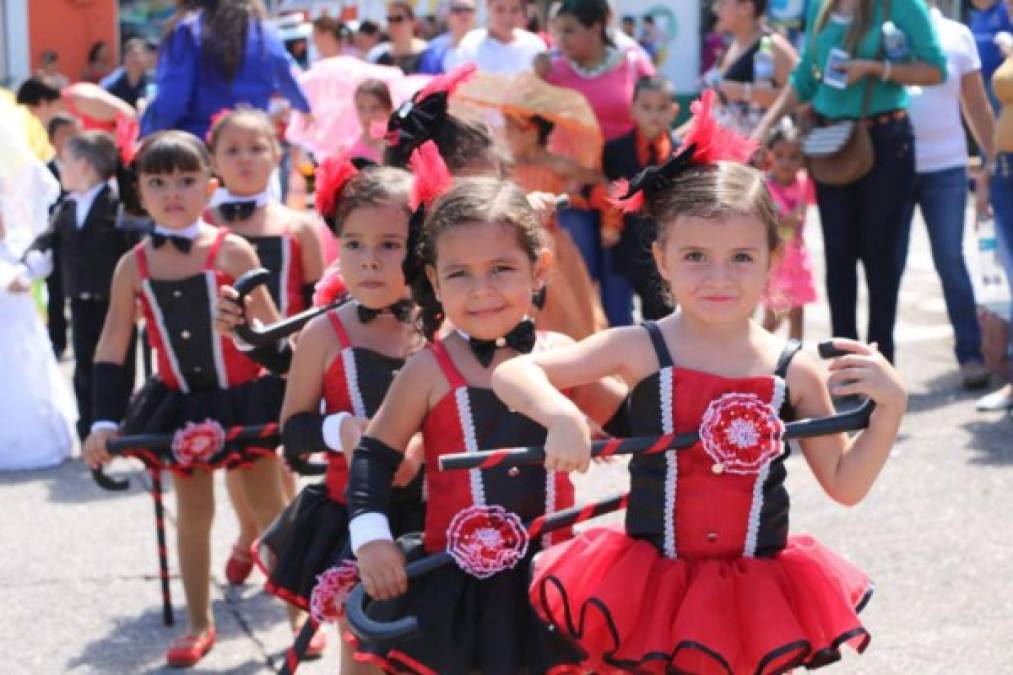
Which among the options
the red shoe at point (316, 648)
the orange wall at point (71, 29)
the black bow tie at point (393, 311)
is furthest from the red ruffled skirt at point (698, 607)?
the orange wall at point (71, 29)

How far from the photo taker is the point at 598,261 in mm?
8188

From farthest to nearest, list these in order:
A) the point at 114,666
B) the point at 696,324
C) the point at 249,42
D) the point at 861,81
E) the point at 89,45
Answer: the point at 89,45, the point at 249,42, the point at 861,81, the point at 114,666, the point at 696,324

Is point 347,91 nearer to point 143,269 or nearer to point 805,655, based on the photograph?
point 143,269

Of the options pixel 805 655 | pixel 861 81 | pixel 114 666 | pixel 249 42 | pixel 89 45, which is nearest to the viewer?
pixel 805 655

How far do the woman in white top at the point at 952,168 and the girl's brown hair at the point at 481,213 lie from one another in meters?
4.37

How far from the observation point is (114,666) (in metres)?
4.88

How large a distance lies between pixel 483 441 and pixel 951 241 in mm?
4819

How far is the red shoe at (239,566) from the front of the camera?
5.56m

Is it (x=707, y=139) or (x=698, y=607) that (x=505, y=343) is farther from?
(x=698, y=607)

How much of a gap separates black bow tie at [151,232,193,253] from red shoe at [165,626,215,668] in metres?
1.19

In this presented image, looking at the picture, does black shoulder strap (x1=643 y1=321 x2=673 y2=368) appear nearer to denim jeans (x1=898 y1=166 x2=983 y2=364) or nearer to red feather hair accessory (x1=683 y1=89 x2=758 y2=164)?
red feather hair accessory (x1=683 y1=89 x2=758 y2=164)

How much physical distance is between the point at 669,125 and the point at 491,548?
198 inches

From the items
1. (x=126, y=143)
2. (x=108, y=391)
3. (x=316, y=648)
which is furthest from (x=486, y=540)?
(x=126, y=143)

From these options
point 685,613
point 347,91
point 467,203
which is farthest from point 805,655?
point 347,91
